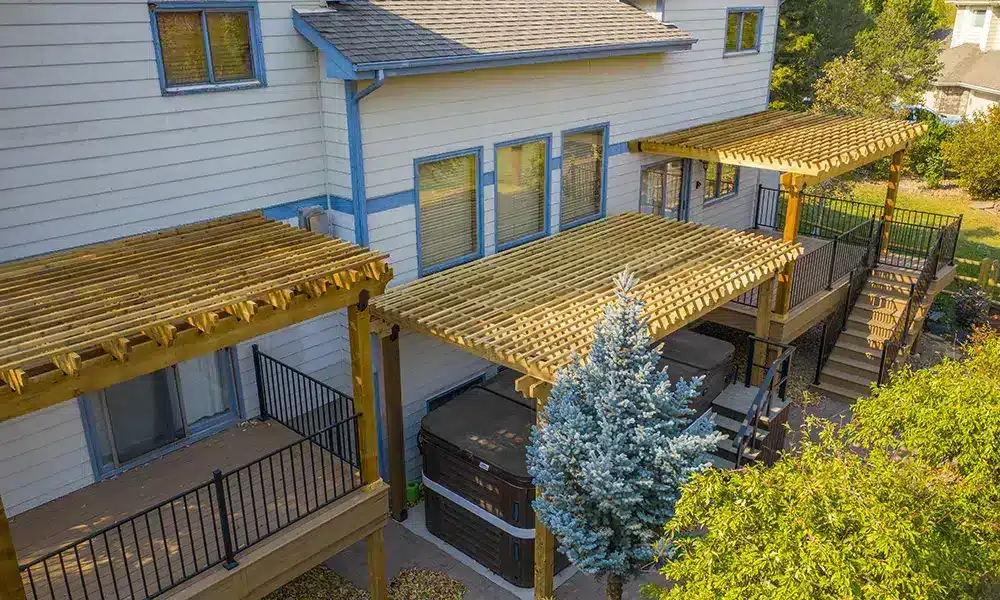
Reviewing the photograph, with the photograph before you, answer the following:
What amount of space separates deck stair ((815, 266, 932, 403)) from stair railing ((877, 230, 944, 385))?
12cm

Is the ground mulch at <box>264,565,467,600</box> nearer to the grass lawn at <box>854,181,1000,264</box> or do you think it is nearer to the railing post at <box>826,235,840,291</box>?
the railing post at <box>826,235,840,291</box>

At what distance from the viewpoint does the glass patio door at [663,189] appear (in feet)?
48.5

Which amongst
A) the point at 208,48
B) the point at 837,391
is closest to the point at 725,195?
the point at 837,391

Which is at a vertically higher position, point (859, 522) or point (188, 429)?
point (859, 522)

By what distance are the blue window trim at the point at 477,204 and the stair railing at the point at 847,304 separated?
7491mm

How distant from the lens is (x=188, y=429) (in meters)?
9.11

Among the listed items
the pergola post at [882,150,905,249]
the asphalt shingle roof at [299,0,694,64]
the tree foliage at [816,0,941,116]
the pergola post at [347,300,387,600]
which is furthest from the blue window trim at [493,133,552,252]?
the tree foliage at [816,0,941,116]

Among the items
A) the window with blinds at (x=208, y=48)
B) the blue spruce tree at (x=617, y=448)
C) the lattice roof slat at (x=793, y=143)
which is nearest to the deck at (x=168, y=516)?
the blue spruce tree at (x=617, y=448)

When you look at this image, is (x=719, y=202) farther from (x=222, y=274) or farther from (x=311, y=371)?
(x=222, y=274)

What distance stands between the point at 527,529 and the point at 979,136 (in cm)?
2664

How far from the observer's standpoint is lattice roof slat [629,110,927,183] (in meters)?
12.5

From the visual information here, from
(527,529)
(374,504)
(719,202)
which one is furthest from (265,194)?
(719,202)

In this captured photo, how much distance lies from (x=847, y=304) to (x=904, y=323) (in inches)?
42.5

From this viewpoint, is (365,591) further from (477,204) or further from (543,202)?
(543,202)
